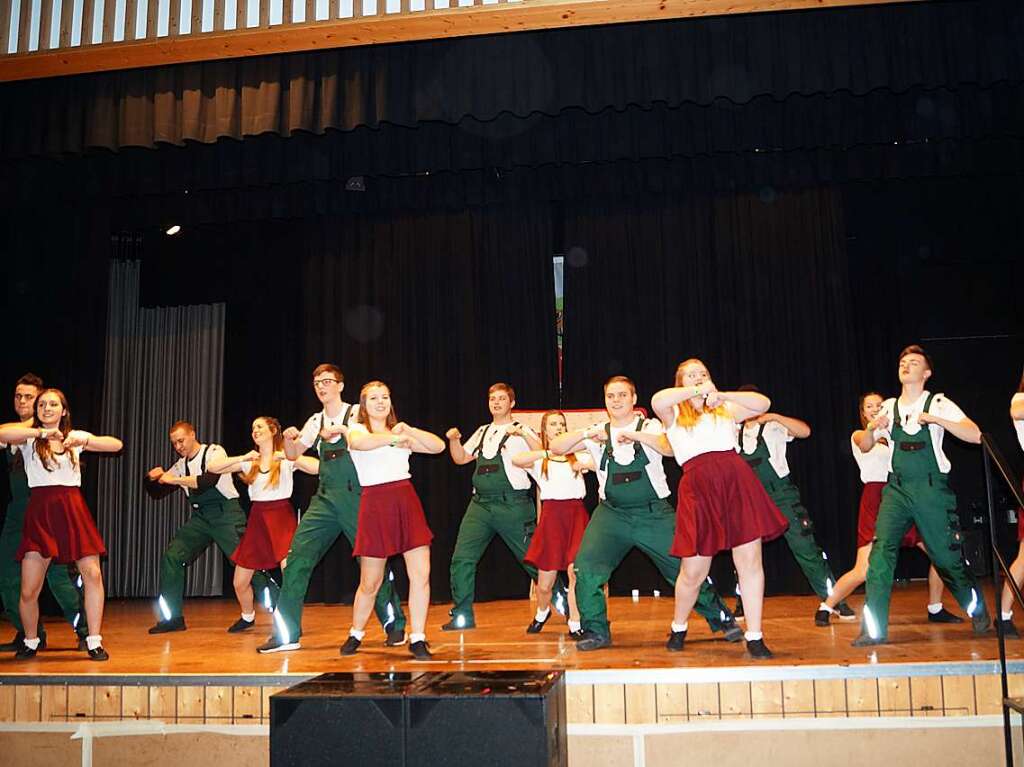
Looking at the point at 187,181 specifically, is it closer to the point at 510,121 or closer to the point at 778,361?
the point at 510,121

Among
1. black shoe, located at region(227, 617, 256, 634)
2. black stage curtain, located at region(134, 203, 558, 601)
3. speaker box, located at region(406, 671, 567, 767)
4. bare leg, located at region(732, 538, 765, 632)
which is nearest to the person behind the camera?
speaker box, located at region(406, 671, 567, 767)

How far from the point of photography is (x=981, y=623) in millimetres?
4902

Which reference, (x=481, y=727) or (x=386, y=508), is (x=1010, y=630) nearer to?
(x=386, y=508)

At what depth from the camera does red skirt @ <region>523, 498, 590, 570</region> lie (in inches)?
229

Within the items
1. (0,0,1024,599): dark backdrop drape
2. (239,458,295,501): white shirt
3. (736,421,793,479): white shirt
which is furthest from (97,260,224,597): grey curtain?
(736,421,793,479): white shirt

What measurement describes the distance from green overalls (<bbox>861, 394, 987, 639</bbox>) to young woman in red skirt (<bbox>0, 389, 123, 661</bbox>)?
4026 mm

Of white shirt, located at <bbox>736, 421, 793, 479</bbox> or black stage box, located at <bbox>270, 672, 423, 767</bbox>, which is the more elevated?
white shirt, located at <bbox>736, 421, 793, 479</bbox>

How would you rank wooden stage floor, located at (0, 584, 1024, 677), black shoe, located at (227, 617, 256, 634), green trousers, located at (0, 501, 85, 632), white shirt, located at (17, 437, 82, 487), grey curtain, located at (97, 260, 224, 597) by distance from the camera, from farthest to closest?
1. grey curtain, located at (97, 260, 224, 597)
2. black shoe, located at (227, 617, 256, 634)
3. green trousers, located at (0, 501, 85, 632)
4. white shirt, located at (17, 437, 82, 487)
5. wooden stage floor, located at (0, 584, 1024, 677)

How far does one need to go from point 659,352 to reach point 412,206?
100 inches

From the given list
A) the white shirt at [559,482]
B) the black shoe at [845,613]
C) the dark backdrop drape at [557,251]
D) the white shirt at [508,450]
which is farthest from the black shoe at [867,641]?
the dark backdrop drape at [557,251]

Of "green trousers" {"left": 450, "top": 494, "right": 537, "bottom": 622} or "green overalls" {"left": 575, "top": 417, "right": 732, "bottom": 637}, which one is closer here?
"green overalls" {"left": 575, "top": 417, "right": 732, "bottom": 637}

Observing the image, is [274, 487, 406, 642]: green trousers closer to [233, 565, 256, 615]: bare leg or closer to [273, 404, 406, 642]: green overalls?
[273, 404, 406, 642]: green overalls

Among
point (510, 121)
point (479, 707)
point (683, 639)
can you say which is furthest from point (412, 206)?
point (479, 707)

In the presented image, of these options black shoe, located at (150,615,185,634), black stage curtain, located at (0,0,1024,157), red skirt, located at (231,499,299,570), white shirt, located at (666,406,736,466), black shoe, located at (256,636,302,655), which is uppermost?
black stage curtain, located at (0,0,1024,157)
